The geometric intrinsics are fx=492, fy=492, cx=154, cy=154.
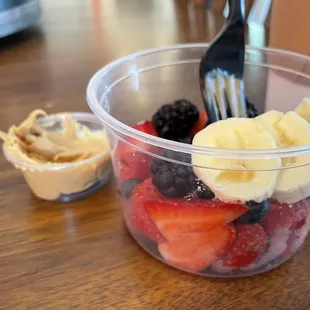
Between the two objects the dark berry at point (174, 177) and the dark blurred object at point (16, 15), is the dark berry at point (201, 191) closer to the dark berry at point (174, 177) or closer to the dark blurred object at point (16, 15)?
the dark berry at point (174, 177)

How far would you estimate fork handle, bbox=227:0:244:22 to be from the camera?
50 cm

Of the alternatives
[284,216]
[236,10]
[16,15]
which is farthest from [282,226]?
[16,15]

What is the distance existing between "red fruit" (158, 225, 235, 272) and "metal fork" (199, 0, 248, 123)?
159mm

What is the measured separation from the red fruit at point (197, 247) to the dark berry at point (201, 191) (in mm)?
28

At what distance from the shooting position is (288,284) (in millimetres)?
434

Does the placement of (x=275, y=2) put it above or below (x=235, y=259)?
above

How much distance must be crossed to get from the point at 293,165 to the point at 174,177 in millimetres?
98

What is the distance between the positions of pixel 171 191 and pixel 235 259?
0.08m

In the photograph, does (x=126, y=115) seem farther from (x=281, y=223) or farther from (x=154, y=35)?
(x=154, y=35)

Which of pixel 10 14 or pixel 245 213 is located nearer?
pixel 245 213

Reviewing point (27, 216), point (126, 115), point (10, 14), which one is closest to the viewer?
point (27, 216)

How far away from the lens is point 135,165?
466 millimetres

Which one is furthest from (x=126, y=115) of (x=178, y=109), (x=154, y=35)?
(x=154, y=35)

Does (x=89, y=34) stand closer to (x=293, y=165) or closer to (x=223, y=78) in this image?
(x=223, y=78)
